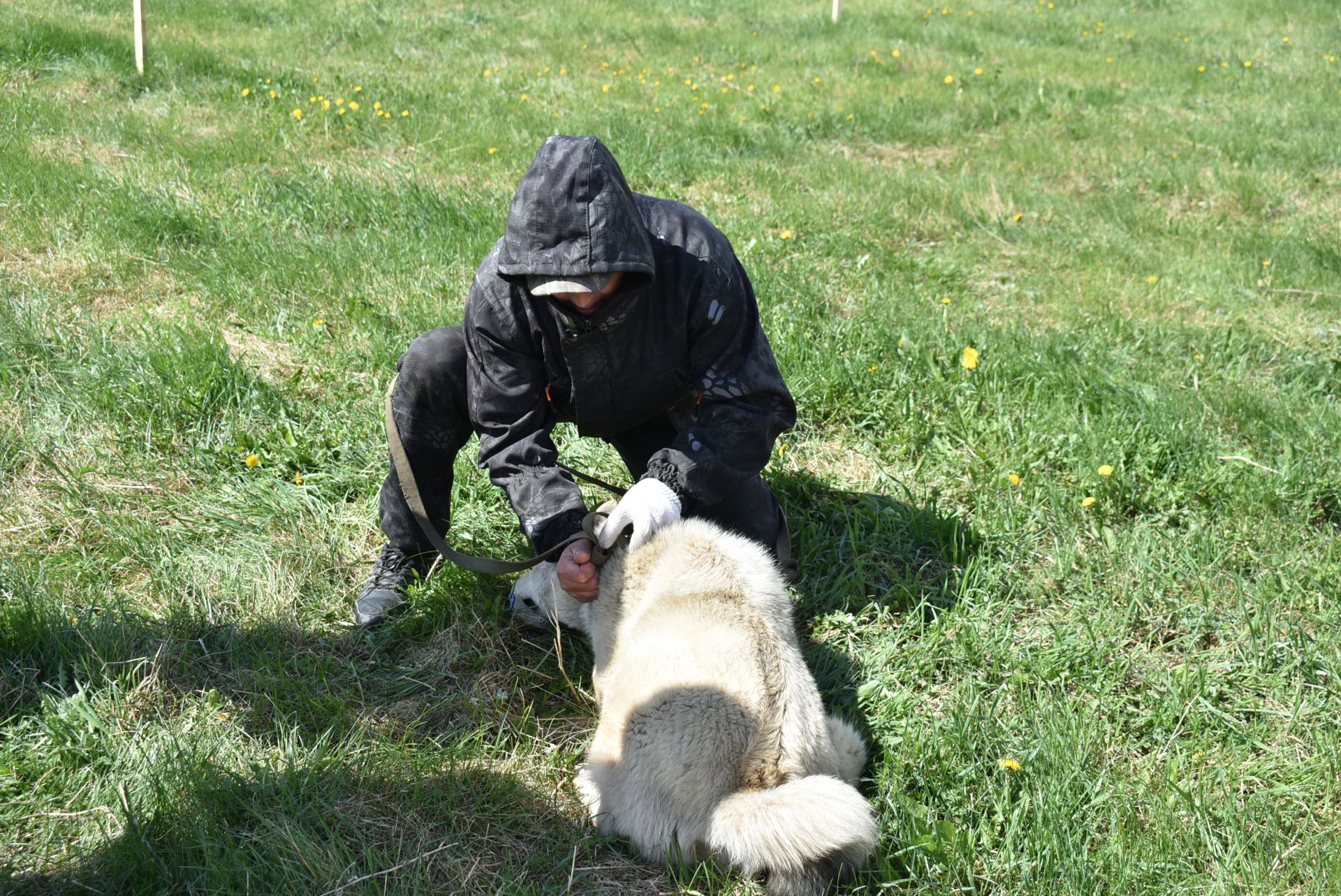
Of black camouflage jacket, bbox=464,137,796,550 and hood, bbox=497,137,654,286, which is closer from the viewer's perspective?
hood, bbox=497,137,654,286

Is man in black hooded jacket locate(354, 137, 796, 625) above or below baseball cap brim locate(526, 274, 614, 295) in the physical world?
below

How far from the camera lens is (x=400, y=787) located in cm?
262

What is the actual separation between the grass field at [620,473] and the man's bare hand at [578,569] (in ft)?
1.06

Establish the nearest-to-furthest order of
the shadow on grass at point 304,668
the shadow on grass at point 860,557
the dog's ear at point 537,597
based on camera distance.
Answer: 1. the shadow on grass at point 304,668
2. the dog's ear at point 537,597
3. the shadow on grass at point 860,557

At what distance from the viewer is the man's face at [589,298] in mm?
2754

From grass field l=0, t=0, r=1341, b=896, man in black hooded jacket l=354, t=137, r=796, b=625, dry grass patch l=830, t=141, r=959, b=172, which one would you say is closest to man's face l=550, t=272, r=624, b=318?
man in black hooded jacket l=354, t=137, r=796, b=625

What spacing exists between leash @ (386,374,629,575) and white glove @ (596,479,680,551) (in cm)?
5

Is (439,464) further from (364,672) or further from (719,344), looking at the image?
(719,344)

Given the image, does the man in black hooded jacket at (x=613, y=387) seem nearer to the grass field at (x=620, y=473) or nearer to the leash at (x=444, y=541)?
the leash at (x=444, y=541)

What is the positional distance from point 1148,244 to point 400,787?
18.8 ft

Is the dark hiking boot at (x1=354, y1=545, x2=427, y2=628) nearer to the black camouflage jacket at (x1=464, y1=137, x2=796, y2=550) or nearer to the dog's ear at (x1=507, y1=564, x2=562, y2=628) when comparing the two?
the dog's ear at (x1=507, y1=564, x2=562, y2=628)

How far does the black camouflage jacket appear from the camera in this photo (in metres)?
3.04

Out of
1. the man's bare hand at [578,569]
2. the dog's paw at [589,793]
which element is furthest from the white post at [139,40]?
the dog's paw at [589,793]

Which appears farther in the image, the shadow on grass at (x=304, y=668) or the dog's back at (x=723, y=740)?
the shadow on grass at (x=304, y=668)
